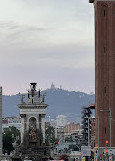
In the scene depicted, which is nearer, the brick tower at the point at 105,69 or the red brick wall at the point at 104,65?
the brick tower at the point at 105,69

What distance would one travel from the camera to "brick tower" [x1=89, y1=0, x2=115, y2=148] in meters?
145

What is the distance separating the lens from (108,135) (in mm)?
145375

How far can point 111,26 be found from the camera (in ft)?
484

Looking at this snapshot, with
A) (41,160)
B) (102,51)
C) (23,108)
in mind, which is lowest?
(41,160)

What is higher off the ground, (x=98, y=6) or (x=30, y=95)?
(x=98, y=6)

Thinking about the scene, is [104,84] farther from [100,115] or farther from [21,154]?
[21,154]

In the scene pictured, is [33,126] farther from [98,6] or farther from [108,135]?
[98,6]

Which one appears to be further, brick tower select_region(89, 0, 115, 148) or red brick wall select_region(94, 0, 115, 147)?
red brick wall select_region(94, 0, 115, 147)

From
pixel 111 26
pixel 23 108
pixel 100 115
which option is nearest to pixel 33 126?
pixel 23 108

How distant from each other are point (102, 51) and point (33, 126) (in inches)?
733

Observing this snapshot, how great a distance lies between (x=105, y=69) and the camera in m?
147

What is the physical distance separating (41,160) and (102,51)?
21897mm

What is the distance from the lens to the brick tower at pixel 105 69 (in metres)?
145

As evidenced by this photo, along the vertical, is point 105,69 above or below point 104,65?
below
